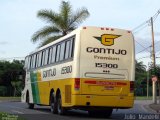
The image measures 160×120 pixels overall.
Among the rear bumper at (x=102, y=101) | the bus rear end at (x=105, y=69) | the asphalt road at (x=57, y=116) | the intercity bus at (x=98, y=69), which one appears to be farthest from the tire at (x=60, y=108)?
the bus rear end at (x=105, y=69)

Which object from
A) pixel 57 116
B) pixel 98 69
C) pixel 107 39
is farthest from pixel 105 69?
pixel 57 116

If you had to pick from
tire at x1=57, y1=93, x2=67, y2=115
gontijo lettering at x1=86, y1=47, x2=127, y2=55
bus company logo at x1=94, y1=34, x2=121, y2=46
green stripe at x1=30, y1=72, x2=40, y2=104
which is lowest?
tire at x1=57, y1=93, x2=67, y2=115

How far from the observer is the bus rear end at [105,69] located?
2123 centimetres

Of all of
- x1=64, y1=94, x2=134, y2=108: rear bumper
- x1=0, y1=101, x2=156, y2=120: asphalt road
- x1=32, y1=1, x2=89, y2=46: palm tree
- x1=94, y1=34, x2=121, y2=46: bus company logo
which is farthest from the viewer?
x1=32, y1=1, x2=89, y2=46: palm tree

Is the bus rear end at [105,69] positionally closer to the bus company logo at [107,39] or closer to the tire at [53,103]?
the bus company logo at [107,39]

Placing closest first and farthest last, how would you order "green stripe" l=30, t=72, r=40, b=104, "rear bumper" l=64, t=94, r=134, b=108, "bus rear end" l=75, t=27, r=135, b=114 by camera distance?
"rear bumper" l=64, t=94, r=134, b=108 < "bus rear end" l=75, t=27, r=135, b=114 < "green stripe" l=30, t=72, r=40, b=104

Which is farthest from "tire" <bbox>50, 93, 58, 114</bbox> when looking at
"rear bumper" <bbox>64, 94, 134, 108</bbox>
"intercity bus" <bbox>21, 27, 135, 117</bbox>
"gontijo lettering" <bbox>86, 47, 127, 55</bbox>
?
"gontijo lettering" <bbox>86, 47, 127, 55</bbox>

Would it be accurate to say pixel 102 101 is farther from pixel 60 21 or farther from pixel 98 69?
pixel 60 21

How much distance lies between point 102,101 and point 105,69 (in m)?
1.41

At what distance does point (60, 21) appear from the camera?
46625mm

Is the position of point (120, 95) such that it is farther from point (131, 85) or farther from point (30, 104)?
point (30, 104)

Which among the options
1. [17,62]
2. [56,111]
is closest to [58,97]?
[56,111]

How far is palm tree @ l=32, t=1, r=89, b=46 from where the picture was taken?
46719 millimetres

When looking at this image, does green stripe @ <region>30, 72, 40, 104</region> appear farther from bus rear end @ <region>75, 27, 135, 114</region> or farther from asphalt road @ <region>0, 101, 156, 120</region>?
bus rear end @ <region>75, 27, 135, 114</region>
